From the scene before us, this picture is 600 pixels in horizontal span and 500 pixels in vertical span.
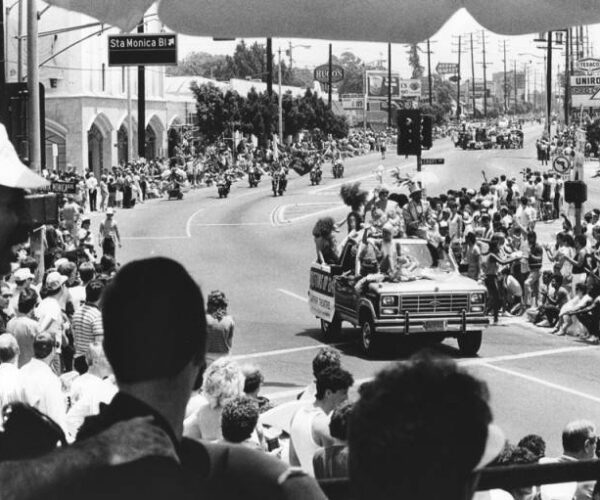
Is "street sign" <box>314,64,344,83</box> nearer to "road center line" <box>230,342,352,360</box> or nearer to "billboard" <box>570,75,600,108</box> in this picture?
"billboard" <box>570,75,600,108</box>

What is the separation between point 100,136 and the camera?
2689 inches

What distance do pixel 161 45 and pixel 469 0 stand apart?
77.7 feet

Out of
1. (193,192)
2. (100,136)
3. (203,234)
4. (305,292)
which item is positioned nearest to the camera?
(305,292)

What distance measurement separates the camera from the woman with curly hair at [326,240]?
1888 centimetres

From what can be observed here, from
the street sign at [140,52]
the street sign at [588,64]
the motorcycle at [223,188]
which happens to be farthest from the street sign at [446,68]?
the street sign at [140,52]

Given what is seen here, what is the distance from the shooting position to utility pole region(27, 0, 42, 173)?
17.5 metres

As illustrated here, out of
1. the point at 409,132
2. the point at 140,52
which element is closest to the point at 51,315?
the point at 409,132

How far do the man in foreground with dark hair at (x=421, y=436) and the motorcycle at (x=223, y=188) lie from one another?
52725 millimetres

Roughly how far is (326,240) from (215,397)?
12.1 meters

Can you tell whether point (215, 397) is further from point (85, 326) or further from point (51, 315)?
point (51, 315)

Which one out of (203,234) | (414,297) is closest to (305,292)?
(414,297)

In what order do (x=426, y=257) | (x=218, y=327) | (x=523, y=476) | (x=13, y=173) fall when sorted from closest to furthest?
(x=13, y=173)
(x=523, y=476)
(x=218, y=327)
(x=426, y=257)

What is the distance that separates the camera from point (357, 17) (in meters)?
4.21

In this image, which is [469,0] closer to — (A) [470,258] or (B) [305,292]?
(A) [470,258]
